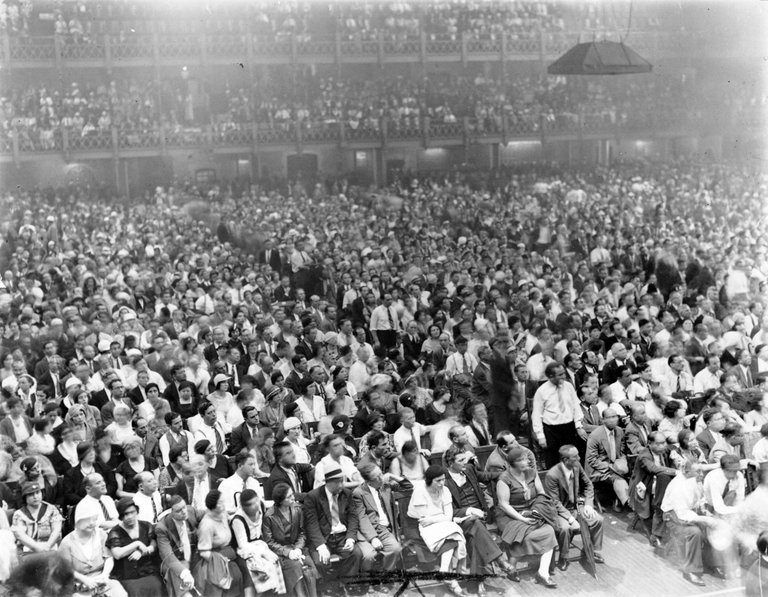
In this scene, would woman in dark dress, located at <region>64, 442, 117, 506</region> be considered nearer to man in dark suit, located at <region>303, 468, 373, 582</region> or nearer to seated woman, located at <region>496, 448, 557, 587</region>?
man in dark suit, located at <region>303, 468, 373, 582</region>

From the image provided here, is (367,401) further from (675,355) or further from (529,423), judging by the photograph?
(675,355)

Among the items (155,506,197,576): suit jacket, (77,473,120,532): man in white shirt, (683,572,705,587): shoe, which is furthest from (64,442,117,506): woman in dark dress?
(683,572,705,587): shoe

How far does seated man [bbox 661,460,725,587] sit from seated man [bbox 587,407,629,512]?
0.84 meters

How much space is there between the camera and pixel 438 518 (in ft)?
27.8

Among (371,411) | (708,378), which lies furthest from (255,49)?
(371,411)

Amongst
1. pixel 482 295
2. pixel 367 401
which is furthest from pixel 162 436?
pixel 482 295

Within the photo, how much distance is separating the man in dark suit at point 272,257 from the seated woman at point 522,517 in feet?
35.2

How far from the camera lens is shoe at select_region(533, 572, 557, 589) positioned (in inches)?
333

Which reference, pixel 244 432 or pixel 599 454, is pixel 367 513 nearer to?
pixel 244 432

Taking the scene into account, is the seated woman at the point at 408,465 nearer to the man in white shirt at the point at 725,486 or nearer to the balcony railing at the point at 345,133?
the man in white shirt at the point at 725,486

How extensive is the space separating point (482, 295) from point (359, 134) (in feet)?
60.1

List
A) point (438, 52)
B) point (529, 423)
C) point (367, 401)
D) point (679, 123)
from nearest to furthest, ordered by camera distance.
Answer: point (367, 401) < point (529, 423) < point (438, 52) < point (679, 123)

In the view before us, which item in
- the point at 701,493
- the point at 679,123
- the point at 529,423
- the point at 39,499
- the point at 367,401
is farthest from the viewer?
the point at 679,123

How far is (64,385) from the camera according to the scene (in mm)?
11328
